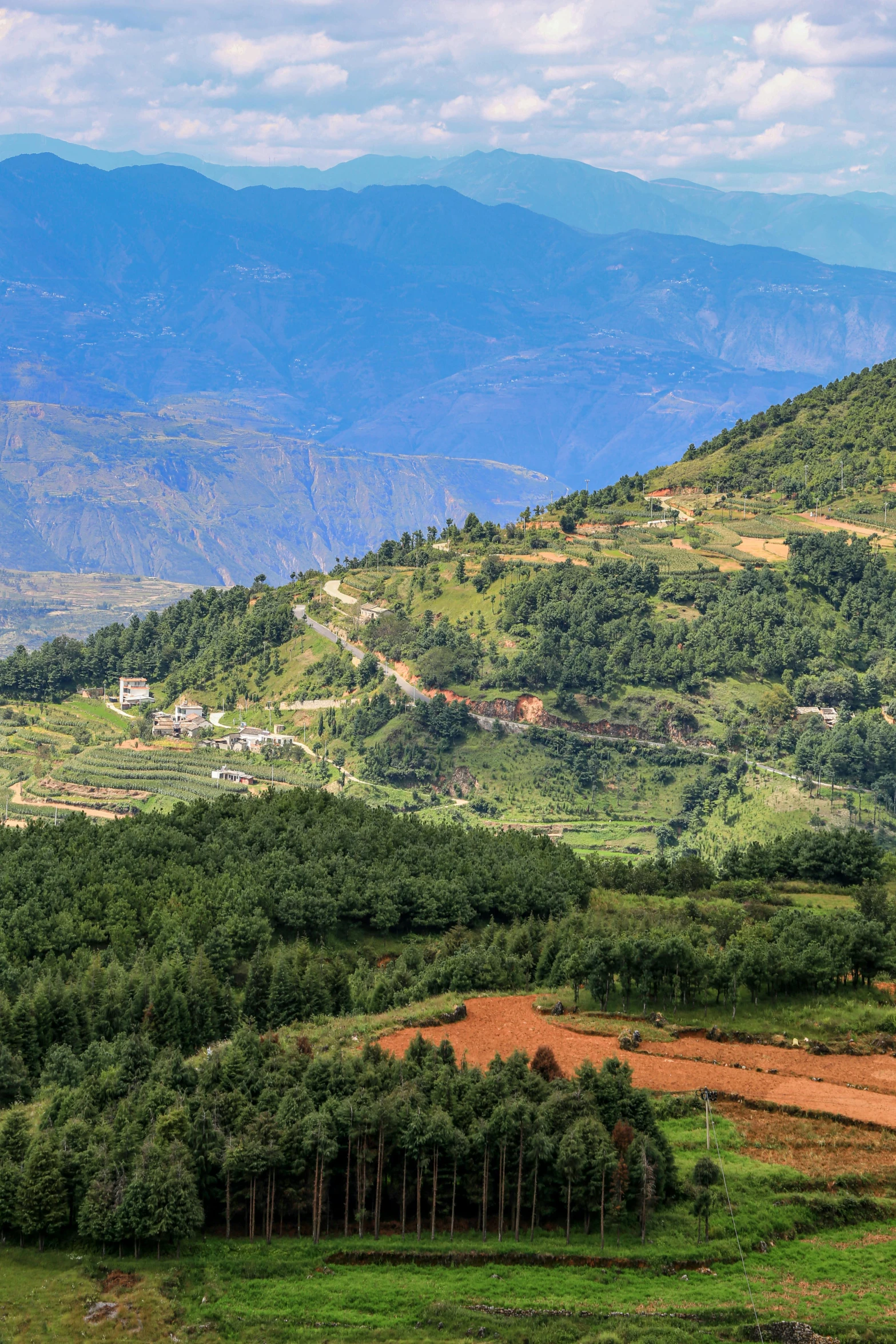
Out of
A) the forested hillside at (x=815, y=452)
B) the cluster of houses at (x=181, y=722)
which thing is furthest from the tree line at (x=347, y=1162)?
the forested hillside at (x=815, y=452)

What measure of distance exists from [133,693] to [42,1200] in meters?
106

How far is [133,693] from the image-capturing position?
13775cm

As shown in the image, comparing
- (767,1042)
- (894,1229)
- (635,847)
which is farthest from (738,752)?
(894,1229)

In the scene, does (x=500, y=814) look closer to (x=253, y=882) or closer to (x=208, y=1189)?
(x=253, y=882)

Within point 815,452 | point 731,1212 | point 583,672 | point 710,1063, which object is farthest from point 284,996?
point 815,452

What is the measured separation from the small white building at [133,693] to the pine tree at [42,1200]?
102782mm

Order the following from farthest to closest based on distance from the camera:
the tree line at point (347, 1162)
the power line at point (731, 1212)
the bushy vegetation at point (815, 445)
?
the bushy vegetation at point (815, 445) < the tree line at point (347, 1162) < the power line at point (731, 1212)

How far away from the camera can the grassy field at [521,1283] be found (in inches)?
1210

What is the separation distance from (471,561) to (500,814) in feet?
126

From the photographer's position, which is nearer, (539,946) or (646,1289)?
(646,1289)

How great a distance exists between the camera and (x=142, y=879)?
59.3 m

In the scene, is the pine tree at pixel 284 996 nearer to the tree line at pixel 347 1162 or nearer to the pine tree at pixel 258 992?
the pine tree at pixel 258 992

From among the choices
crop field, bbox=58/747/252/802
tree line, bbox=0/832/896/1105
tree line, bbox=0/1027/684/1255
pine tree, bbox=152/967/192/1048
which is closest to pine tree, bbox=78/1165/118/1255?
tree line, bbox=0/1027/684/1255

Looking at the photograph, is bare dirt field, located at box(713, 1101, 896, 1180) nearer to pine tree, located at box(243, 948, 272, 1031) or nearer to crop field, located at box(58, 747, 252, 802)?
pine tree, located at box(243, 948, 272, 1031)
